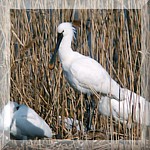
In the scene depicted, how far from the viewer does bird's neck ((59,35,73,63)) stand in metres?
4.24

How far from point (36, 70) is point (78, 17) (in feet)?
1.62

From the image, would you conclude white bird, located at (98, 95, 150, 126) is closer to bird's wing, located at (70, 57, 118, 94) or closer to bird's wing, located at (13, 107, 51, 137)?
bird's wing, located at (70, 57, 118, 94)

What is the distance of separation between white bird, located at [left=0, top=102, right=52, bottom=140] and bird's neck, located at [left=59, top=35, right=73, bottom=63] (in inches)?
18.9

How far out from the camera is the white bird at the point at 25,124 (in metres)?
4.05

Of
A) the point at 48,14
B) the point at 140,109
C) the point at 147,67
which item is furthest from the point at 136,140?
the point at 48,14

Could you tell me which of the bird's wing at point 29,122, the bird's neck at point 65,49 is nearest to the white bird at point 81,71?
the bird's neck at point 65,49

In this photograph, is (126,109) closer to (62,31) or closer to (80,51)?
(80,51)

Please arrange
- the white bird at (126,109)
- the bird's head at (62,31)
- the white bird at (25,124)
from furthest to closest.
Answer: the bird's head at (62,31), the white bird at (25,124), the white bird at (126,109)

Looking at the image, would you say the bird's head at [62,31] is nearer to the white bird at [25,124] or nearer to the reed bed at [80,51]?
the reed bed at [80,51]

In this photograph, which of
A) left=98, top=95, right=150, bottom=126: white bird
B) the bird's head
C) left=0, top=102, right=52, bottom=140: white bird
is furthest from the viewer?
the bird's head

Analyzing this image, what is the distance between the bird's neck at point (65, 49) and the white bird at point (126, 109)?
407mm

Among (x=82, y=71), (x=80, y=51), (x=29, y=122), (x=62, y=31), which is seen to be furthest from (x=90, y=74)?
(x=29, y=122)

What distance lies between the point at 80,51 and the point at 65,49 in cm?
14

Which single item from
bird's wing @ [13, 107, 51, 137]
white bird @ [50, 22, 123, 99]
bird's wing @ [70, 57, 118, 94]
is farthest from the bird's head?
bird's wing @ [13, 107, 51, 137]
